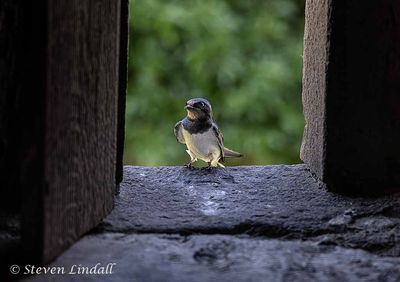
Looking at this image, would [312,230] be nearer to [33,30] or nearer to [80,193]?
[80,193]

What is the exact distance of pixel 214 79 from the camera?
352cm

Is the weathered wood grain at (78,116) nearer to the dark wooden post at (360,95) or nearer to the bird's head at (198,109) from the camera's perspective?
the dark wooden post at (360,95)

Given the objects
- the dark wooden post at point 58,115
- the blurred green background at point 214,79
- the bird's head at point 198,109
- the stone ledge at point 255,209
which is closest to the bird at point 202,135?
the bird's head at point 198,109

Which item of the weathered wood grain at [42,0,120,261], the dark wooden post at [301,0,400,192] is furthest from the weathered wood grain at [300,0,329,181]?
the weathered wood grain at [42,0,120,261]

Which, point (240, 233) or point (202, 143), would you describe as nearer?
point (240, 233)

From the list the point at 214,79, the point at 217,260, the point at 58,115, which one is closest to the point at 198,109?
the point at 217,260

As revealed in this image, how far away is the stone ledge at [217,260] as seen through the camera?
1.23m

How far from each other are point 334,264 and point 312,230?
17 cm

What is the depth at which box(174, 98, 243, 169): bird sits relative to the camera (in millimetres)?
2197

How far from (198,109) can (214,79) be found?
4.30ft

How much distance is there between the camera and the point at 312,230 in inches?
57.6

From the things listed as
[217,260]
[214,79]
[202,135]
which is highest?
→ [214,79]

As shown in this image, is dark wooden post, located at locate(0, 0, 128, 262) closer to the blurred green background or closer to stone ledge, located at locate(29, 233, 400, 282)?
stone ledge, located at locate(29, 233, 400, 282)

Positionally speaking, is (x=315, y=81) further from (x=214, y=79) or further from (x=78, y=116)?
(x=214, y=79)
